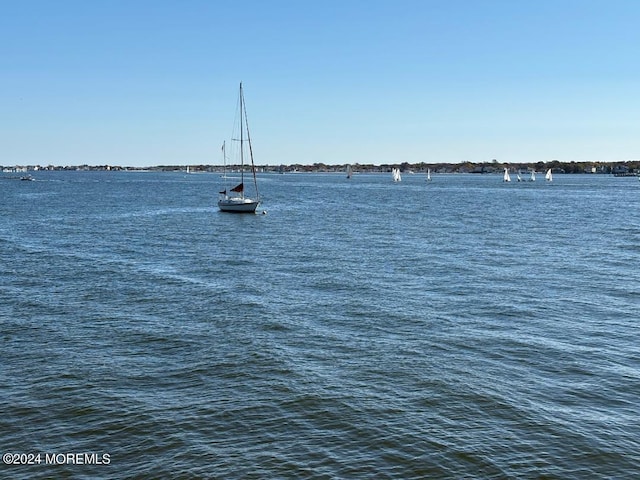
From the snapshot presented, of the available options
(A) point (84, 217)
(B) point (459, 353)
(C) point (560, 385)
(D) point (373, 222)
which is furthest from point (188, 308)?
(A) point (84, 217)

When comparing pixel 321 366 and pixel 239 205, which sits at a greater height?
pixel 239 205

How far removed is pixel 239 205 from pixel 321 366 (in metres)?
75.3

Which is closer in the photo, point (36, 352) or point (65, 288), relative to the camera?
point (36, 352)

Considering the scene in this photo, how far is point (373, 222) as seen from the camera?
8750 cm

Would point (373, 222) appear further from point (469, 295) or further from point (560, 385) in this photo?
point (560, 385)

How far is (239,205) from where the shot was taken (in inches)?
3834

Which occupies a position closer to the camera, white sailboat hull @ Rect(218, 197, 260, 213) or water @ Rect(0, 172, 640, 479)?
water @ Rect(0, 172, 640, 479)

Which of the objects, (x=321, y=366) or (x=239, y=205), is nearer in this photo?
(x=321, y=366)

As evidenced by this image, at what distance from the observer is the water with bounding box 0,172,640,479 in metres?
17.2

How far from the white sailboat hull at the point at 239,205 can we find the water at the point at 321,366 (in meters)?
45.5

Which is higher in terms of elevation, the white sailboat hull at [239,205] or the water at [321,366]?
the white sailboat hull at [239,205]

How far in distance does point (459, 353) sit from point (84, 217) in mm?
76195

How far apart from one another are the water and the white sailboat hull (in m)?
45.5

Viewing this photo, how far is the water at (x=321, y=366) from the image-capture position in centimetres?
1722
